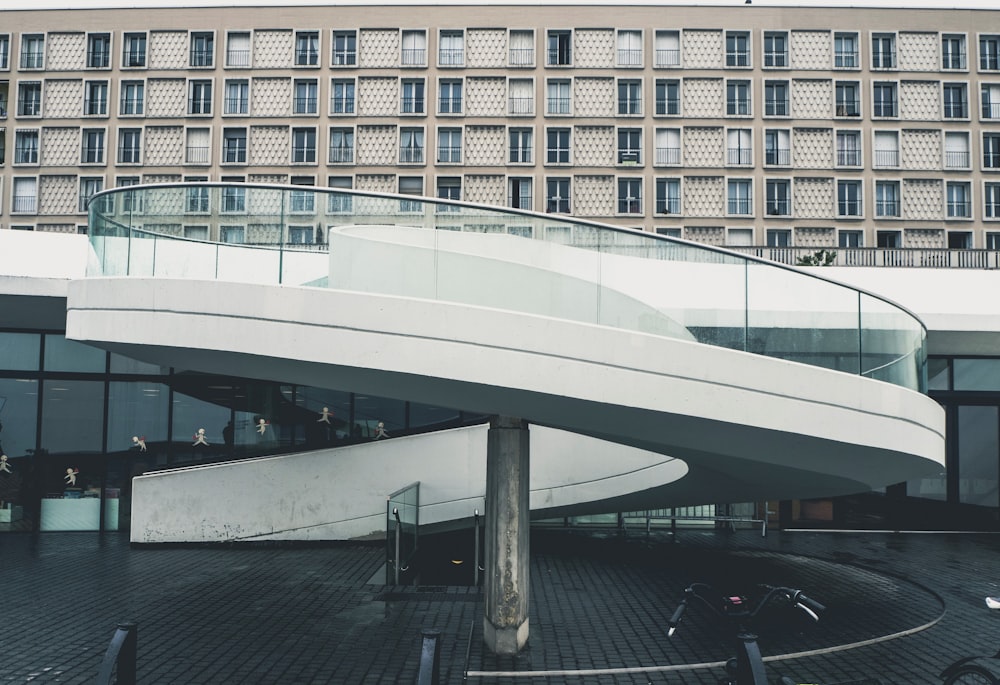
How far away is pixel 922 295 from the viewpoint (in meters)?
17.5

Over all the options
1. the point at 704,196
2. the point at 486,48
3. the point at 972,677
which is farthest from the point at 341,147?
the point at 972,677

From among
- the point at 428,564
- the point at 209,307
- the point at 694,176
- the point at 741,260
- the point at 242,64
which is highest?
the point at 242,64

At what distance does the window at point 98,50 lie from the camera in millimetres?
41938

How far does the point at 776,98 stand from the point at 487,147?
13.7 metres

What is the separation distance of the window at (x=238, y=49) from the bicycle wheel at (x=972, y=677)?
41.1m

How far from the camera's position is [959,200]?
136ft

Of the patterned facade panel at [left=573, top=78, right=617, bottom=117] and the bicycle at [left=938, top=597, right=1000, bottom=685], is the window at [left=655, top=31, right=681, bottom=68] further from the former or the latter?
the bicycle at [left=938, top=597, right=1000, bottom=685]

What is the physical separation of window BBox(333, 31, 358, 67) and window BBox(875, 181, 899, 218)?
Result: 1007 inches

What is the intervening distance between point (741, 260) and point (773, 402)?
1.48m

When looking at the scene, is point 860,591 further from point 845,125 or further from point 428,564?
point 845,125

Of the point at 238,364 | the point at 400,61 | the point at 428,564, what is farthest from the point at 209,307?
the point at 400,61

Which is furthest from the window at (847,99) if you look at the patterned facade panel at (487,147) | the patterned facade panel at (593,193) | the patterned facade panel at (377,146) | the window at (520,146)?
the patterned facade panel at (377,146)

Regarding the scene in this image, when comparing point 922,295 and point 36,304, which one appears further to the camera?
point 922,295

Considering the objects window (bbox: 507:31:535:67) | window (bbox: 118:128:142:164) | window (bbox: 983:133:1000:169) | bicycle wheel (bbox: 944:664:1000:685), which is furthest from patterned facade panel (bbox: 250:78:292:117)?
bicycle wheel (bbox: 944:664:1000:685)
